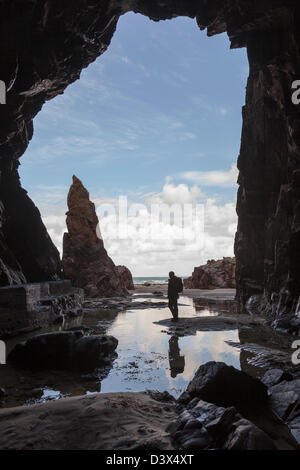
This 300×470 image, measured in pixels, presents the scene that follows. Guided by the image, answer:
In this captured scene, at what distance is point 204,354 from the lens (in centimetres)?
841

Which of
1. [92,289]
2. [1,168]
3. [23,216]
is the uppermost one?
[1,168]

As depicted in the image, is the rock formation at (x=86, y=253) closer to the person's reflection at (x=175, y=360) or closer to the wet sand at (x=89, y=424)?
the person's reflection at (x=175, y=360)

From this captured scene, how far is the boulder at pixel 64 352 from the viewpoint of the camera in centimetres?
766

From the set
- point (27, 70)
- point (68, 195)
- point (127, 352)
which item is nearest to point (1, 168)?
point (27, 70)

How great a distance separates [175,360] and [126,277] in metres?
46.6

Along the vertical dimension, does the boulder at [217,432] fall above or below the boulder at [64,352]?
above

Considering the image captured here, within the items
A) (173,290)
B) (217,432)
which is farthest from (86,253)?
(217,432)

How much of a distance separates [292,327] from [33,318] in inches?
405

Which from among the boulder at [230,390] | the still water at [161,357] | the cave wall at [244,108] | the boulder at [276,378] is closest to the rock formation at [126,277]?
the cave wall at [244,108]

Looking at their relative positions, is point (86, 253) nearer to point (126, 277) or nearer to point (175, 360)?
point (126, 277)

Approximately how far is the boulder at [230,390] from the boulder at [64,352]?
3.33 meters

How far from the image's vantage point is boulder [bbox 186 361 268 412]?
4.95 m
